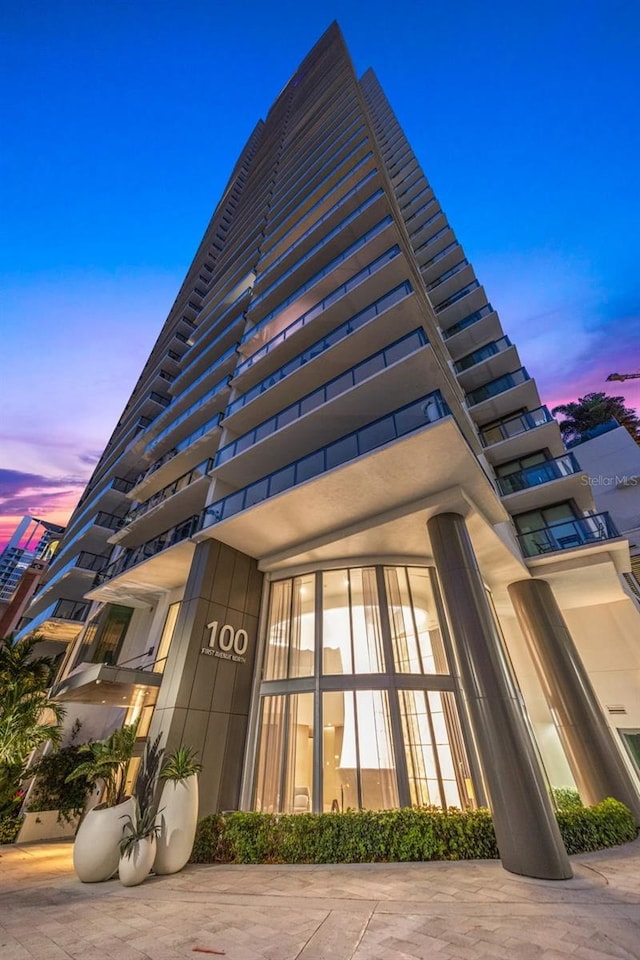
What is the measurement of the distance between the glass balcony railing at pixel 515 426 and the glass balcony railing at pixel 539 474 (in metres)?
1.91

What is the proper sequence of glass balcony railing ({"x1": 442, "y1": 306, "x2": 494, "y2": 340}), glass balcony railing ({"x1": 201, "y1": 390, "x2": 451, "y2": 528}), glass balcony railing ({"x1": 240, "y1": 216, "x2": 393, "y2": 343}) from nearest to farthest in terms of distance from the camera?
glass balcony railing ({"x1": 201, "y1": 390, "x2": 451, "y2": 528})
glass balcony railing ({"x1": 240, "y1": 216, "x2": 393, "y2": 343})
glass balcony railing ({"x1": 442, "y1": 306, "x2": 494, "y2": 340})

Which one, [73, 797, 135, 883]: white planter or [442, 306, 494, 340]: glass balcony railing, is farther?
[442, 306, 494, 340]: glass balcony railing

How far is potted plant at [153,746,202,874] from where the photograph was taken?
7.91 m

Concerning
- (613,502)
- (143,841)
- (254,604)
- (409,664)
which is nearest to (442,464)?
(409,664)

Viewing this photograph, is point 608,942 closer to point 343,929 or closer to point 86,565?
point 343,929

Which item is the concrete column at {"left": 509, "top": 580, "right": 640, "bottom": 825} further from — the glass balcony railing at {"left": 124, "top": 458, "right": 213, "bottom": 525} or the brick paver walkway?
the glass balcony railing at {"left": 124, "top": 458, "right": 213, "bottom": 525}

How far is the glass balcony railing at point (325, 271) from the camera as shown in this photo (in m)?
17.4

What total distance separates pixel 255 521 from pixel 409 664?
6.71 meters

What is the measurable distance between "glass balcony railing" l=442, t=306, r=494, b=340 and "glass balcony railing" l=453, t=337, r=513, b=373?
5.56ft

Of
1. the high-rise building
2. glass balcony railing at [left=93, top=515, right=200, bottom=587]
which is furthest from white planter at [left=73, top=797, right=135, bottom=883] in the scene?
glass balcony railing at [left=93, top=515, right=200, bottom=587]

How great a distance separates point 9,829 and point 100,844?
10621 mm

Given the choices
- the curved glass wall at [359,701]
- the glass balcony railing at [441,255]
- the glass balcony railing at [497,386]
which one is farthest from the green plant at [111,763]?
the glass balcony railing at [441,255]

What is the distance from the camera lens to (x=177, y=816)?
8.24 metres

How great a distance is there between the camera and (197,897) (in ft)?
20.2
